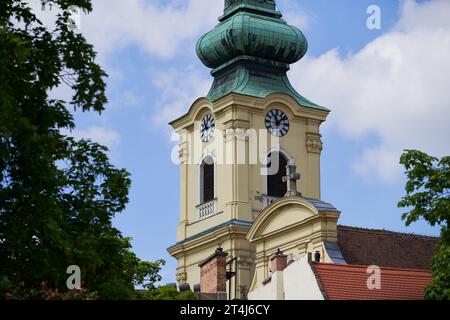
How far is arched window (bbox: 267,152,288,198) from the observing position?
5294 cm

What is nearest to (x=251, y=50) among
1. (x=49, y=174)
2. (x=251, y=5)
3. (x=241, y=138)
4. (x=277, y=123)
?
(x=251, y=5)

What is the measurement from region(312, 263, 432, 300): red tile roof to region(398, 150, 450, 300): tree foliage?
2442 millimetres

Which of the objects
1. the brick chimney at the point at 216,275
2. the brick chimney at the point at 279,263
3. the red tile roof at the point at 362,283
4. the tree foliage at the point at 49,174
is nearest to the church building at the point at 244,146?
the brick chimney at the point at 216,275

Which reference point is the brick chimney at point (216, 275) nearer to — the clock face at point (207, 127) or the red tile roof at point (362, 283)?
the red tile roof at point (362, 283)

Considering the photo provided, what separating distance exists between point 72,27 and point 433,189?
27.8 feet

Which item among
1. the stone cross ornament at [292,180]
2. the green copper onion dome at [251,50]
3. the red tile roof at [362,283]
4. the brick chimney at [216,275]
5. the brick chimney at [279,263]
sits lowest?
the red tile roof at [362,283]

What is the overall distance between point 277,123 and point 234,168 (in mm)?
2677

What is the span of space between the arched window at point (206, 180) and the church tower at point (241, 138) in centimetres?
4

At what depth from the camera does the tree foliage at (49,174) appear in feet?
67.6

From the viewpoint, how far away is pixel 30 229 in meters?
20.7

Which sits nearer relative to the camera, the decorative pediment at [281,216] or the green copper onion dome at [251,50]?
the decorative pediment at [281,216]

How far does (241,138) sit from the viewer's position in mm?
52688

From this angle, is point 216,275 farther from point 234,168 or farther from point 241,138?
point 241,138

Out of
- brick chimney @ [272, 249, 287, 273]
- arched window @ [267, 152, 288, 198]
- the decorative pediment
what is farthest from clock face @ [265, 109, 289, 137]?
brick chimney @ [272, 249, 287, 273]
